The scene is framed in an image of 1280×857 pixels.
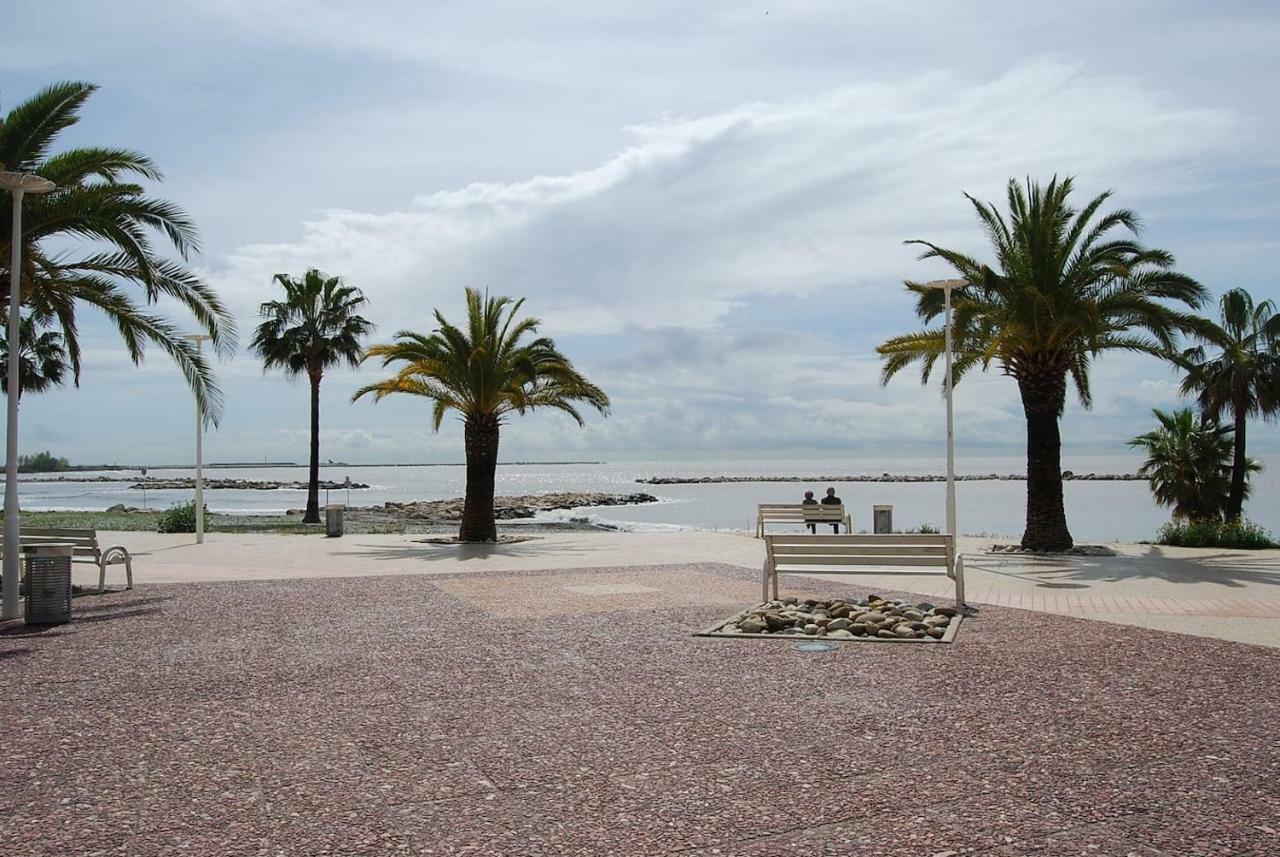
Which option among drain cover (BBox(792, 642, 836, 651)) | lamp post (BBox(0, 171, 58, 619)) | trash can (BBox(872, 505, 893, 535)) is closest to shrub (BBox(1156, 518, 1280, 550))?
trash can (BBox(872, 505, 893, 535))

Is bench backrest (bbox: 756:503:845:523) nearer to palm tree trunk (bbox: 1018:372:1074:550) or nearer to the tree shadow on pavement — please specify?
palm tree trunk (bbox: 1018:372:1074:550)

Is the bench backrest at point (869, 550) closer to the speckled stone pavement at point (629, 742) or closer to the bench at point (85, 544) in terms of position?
the speckled stone pavement at point (629, 742)

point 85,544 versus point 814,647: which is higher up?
point 85,544

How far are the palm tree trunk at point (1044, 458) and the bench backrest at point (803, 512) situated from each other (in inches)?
170

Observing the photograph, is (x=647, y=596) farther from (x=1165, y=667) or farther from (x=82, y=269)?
(x=82, y=269)

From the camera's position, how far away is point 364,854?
3.90 metres

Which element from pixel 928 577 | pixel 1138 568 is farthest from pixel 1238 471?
pixel 928 577

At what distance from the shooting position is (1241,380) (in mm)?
26500

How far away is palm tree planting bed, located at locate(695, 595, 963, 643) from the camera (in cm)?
862

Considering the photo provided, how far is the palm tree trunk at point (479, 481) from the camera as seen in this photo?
850 inches

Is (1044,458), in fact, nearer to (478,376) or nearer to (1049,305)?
(1049,305)

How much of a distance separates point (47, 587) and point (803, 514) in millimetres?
15151

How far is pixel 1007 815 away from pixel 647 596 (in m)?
7.51

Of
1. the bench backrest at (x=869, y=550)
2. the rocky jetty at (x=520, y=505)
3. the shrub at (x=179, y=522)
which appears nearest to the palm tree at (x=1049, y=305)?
the bench backrest at (x=869, y=550)
